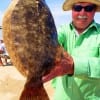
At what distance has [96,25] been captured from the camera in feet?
16.1

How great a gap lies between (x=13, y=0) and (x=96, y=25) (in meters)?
1.30

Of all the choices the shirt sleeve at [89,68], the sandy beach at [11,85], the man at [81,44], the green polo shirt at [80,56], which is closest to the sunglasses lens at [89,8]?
the man at [81,44]

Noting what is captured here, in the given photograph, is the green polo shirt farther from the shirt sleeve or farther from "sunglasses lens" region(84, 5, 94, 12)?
"sunglasses lens" region(84, 5, 94, 12)

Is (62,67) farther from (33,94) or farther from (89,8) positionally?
(89,8)

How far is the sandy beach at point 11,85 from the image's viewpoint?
1137 cm

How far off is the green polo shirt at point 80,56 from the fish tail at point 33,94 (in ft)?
2.92

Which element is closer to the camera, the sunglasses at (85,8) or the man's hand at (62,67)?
the man's hand at (62,67)

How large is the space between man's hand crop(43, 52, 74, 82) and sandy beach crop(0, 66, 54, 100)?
6572 mm

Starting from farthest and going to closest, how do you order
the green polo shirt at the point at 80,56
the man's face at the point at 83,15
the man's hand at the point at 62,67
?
Answer: the man's face at the point at 83,15, the green polo shirt at the point at 80,56, the man's hand at the point at 62,67

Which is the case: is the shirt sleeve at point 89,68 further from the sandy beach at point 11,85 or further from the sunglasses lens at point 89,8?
the sandy beach at point 11,85

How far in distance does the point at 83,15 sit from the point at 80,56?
1.65 ft

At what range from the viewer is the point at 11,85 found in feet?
42.1

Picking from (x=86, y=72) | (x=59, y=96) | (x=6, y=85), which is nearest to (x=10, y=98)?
(x=6, y=85)

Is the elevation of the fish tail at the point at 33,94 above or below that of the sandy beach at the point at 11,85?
above
